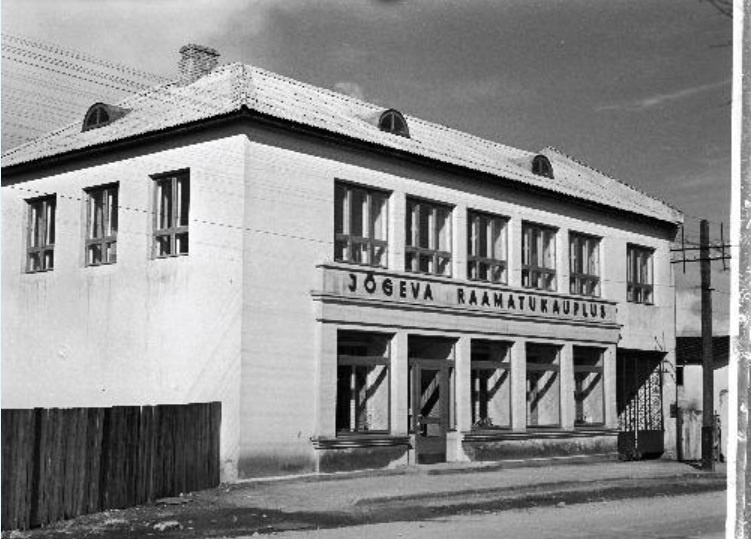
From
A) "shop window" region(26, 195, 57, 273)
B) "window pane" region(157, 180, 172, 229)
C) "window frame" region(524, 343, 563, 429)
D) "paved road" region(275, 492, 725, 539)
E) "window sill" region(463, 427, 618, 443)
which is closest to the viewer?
"paved road" region(275, 492, 725, 539)

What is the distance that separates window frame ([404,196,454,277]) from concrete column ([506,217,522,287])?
8.15 ft

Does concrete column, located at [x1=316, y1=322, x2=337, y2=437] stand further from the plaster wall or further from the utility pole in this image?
the utility pole

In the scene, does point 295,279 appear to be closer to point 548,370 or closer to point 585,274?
point 548,370

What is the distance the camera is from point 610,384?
1210 inches

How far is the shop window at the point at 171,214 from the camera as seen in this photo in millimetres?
22188

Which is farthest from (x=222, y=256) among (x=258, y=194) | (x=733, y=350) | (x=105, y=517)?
(x=733, y=350)

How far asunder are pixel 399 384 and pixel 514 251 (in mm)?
6249

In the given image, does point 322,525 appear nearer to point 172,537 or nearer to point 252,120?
point 172,537

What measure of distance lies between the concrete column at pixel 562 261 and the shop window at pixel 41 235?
46.4 ft

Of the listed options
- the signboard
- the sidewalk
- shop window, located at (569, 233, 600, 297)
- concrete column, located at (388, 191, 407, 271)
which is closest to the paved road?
the sidewalk

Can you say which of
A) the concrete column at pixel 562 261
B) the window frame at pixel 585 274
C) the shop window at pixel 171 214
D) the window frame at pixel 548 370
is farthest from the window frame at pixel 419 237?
the window frame at pixel 585 274

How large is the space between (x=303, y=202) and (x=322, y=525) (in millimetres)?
8638

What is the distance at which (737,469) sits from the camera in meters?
7.69

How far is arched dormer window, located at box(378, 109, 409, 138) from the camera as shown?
2591cm
